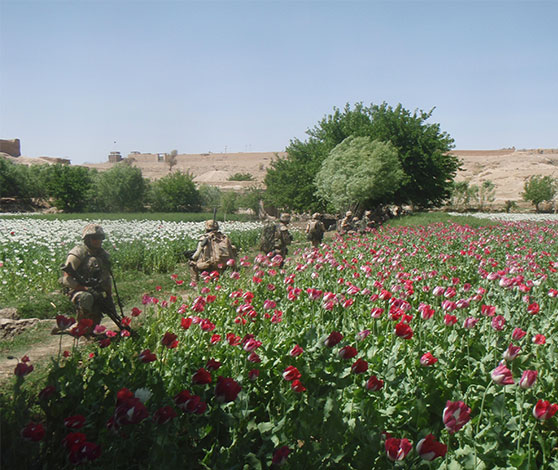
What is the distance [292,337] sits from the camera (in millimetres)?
4172

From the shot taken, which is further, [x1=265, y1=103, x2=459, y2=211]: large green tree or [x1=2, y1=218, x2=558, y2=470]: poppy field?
[x1=265, y1=103, x2=459, y2=211]: large green tree

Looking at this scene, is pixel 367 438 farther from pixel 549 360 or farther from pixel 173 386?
pixel 549 360

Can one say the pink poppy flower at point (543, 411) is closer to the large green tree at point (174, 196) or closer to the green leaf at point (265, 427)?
the green leaf at point (265, 427)

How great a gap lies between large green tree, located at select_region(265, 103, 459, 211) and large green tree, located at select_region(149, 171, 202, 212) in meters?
8.79

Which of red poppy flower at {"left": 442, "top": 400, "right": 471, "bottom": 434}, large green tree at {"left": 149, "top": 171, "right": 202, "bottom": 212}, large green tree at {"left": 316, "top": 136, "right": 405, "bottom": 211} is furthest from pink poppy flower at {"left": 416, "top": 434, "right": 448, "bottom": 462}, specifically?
large green tree at {"left": 316, "top": 136, "right": 405, "bottom": 211}

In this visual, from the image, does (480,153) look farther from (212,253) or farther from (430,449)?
(430,449)

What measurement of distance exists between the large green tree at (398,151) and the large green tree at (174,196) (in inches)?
346

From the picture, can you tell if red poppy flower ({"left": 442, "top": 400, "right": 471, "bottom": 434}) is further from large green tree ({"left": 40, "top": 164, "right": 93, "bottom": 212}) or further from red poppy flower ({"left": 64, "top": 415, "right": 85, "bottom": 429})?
large green tree ({"left": 40, "top": 164, "right": 93, "bottom": 212})

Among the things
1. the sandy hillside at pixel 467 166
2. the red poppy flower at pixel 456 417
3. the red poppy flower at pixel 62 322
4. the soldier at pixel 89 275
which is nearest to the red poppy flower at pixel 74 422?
the red poppy flower at pixel 62 322

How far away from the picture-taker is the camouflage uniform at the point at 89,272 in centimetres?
588

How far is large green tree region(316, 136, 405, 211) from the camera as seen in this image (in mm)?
28703

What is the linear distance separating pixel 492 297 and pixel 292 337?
10.9 ft

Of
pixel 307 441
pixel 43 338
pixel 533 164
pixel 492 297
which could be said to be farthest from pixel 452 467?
pixel 533 164

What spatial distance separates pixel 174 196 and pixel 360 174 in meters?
11.3
